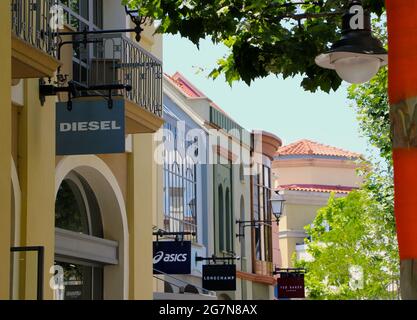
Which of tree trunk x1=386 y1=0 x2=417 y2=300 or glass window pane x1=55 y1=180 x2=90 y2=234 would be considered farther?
glass window pane x1=55 y1=180 x2=90 y2=234

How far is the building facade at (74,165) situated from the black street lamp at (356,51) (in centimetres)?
307

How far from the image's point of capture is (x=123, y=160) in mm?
17562

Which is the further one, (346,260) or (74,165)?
(346,260)

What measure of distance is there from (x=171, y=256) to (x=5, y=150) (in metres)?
14.6

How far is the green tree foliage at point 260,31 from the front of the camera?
10852mm

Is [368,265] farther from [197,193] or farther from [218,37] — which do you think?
[218,37]

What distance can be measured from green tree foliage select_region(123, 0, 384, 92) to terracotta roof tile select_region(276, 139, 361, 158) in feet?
220

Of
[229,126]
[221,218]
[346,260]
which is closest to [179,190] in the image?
[221,218]

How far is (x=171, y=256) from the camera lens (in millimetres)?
24203

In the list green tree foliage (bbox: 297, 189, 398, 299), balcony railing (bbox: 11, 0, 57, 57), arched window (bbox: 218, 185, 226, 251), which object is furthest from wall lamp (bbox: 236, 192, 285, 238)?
balcony railing (bbox: 11, 0, 57, 57)

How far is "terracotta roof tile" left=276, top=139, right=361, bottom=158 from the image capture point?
7844 cm

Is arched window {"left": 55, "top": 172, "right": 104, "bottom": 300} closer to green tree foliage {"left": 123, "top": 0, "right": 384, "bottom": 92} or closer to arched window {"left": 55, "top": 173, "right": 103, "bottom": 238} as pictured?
arched window {"left": 55, "top": 173, "right": 103, "bottom": 238}

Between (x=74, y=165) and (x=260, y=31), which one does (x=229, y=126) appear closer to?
(x=74, y=165)
